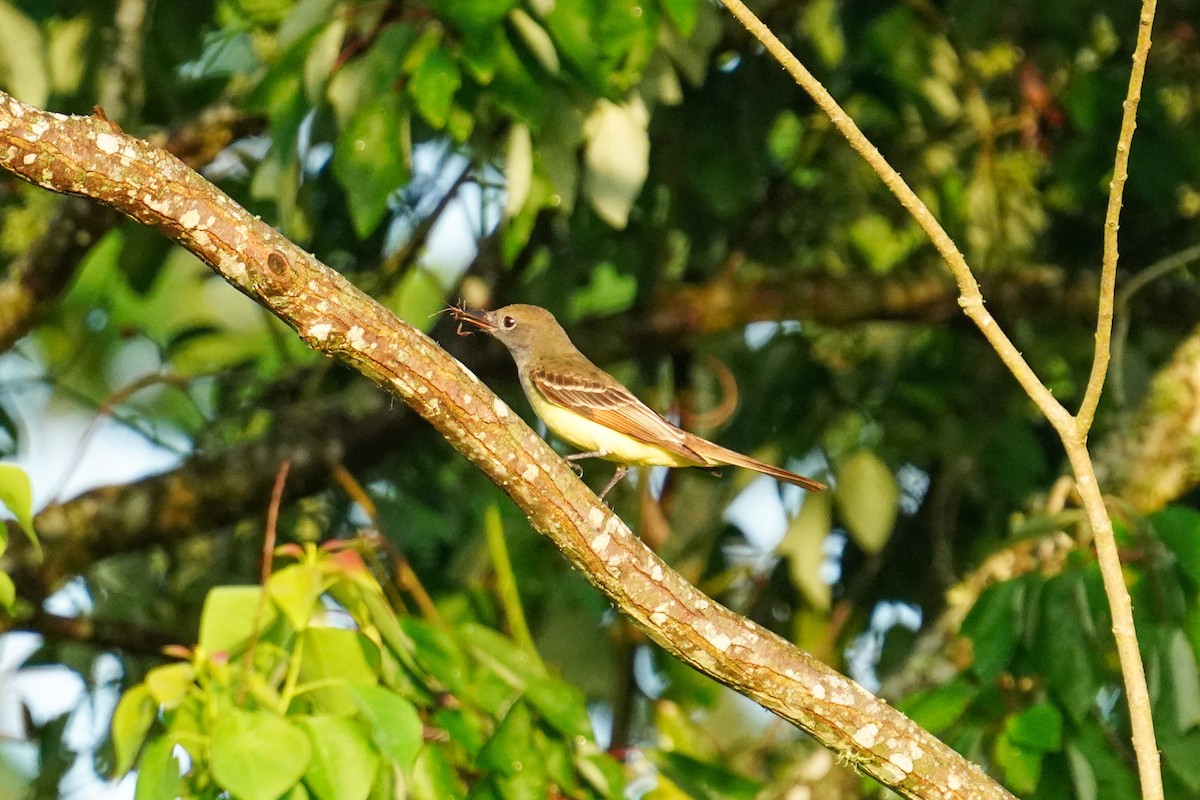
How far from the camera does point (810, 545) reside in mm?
6270

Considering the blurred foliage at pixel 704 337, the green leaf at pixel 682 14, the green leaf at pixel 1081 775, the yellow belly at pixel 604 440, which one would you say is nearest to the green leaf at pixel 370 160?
the blurred foliage at pixel 704 337

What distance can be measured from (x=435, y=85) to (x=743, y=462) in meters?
1.65

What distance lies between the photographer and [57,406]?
29.0 feet

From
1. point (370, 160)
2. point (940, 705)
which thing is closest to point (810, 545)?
point (940, 705)

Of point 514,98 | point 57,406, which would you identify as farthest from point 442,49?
point 57,406

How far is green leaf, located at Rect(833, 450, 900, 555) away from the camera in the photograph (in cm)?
605

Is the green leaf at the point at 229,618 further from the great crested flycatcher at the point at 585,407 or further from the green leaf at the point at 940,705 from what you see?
the green leaf at the point at 940,705

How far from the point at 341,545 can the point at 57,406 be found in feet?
16.7

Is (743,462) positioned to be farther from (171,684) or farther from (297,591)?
(171,684)

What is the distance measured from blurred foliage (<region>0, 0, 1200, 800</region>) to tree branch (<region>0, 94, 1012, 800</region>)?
71cm

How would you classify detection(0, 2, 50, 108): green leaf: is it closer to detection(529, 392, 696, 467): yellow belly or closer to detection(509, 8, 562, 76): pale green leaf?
detection(509, 8, 562, 76): pale green leaf

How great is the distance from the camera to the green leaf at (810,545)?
245 inches

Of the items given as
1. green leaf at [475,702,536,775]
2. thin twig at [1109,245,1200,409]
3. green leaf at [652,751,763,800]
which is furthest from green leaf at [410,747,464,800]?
thin twig at [1109,245,1200,409]

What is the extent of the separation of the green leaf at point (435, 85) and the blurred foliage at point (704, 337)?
0.06 ft
